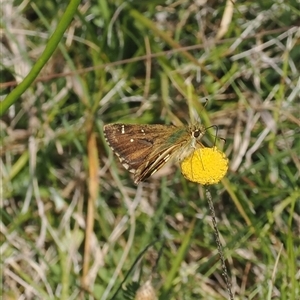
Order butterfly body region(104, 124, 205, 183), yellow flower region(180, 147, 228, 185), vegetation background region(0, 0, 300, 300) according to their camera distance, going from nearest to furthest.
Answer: yellow flower region(180, 147, 228, 185) < butterfly body region(104, 124, 205, 183) < vegetation background region(0, 0, 300, 300)

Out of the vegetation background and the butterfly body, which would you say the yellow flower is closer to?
the butterfly body

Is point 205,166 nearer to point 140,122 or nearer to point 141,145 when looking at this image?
point 141,145

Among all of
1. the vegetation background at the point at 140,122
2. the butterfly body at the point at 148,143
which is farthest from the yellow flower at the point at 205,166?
the vegetation background at the point at 140,122

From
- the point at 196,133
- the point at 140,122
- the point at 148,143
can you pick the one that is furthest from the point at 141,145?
the point at 140,122

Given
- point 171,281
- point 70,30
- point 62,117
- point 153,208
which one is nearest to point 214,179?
point 171,281

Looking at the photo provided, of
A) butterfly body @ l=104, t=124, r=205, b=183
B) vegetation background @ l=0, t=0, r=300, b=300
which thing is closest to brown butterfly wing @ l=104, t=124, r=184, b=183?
butterfly body @ l=104, t=124, r=205, b=183

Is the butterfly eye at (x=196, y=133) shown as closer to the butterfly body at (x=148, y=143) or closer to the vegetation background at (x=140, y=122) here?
the butterfly body at (x=148, y=143)
